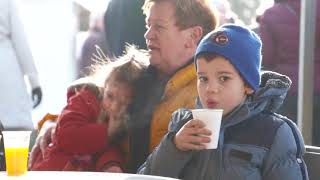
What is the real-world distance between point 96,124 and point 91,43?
48cm

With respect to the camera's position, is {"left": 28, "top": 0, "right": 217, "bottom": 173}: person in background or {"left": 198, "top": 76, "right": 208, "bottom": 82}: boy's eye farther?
{"left": 28, "top": 0, "right": 217, "bottom": 173}: person in background

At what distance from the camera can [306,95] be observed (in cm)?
320

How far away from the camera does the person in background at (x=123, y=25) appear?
2881 mm

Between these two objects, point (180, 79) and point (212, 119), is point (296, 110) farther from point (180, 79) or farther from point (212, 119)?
point (212, 119)

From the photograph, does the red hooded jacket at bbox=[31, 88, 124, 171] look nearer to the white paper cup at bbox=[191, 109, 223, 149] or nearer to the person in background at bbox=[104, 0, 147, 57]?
A: the person in background at bbox=[104, 0, 147, 57]

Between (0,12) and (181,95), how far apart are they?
1217 mm

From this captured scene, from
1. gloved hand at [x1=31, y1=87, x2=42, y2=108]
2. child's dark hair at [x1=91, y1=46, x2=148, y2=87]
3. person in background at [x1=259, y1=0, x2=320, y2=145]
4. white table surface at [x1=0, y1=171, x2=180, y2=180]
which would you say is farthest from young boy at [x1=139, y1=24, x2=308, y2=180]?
gloved hand at [x1=31, y1=87, x2=42, y2=108]

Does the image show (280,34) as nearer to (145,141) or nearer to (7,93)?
(145,141)

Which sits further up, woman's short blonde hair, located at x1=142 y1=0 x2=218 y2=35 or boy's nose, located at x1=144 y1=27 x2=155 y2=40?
woman's short blonde hair, located at x1=142 y1=0 x2=218 y2=35

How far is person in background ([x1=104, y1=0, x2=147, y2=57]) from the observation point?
2881 millimetres

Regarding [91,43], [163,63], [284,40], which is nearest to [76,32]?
[91,43]

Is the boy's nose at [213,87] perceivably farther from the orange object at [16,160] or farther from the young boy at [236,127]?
the orange object at [16,160]

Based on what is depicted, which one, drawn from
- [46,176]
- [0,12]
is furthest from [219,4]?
[46,176]

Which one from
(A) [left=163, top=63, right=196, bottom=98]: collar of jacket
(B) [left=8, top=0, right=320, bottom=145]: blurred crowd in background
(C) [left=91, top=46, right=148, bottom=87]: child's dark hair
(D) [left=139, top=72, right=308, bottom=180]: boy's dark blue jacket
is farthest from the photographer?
(B) [left=8, top=0, right=320, bottom=145]: blurred crowd in background
